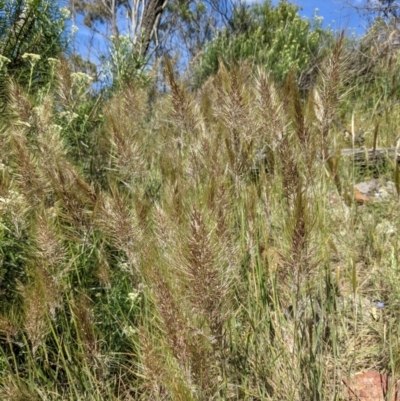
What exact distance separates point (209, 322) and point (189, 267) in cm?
13

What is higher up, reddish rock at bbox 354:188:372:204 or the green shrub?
the green shrub

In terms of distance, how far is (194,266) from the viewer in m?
0.95

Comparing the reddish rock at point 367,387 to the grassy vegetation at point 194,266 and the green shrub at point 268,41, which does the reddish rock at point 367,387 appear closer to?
the grassy vegetation at point 194,266

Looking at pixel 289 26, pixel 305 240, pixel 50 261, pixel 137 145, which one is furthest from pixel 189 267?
pixel 289 26

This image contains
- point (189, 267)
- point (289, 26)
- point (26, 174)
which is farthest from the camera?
point (289, 26)

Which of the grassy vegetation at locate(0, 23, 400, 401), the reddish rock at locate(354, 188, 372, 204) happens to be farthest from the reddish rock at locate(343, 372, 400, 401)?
the reddish rock at locate(354, 188, 372, 204)

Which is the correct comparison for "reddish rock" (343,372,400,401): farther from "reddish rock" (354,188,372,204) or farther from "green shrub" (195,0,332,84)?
"green shrub" (195,0,332,84)

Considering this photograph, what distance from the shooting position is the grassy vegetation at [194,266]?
103cm

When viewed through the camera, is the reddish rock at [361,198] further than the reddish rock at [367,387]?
Yes

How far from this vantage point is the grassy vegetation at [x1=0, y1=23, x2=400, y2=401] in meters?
1.03

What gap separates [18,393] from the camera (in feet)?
4.25

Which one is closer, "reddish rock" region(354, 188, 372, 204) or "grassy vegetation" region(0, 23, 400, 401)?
"grassy vegetation" region(0, 23, 400, 401)

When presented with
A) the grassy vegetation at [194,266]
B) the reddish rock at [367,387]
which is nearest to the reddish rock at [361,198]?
the grassy vegetation at [194,266]

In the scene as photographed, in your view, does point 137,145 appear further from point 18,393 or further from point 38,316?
point 18,393
